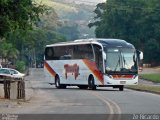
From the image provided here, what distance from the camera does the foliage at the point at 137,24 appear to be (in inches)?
4601

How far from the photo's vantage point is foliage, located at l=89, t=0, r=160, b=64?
383 feet

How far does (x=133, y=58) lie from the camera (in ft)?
146

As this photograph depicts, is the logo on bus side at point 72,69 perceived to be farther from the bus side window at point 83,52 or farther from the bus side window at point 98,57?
the bus side window at point 98,57

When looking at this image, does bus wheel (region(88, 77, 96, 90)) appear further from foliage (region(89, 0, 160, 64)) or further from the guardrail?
foliage (region(89, 0, 160, 64))

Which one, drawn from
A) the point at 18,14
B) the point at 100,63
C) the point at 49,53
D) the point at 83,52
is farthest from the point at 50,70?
the point at 18,14

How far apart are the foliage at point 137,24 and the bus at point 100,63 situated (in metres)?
Result: 67.1

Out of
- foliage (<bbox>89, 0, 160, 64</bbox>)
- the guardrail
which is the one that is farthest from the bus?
foliage (<bbox>89, 0, 160, 64</bbox>)

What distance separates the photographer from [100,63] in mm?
44250

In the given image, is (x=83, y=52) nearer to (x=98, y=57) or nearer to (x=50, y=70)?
(x=98, y=57)

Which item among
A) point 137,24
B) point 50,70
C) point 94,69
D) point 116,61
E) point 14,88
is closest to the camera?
point 14,88

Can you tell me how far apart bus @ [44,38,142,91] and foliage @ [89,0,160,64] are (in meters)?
67.1

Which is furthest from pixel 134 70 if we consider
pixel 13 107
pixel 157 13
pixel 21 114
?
pixel 157 13

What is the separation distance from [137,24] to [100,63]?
75778 mm

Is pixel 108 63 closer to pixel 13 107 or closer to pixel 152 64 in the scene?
pixel 13 107
